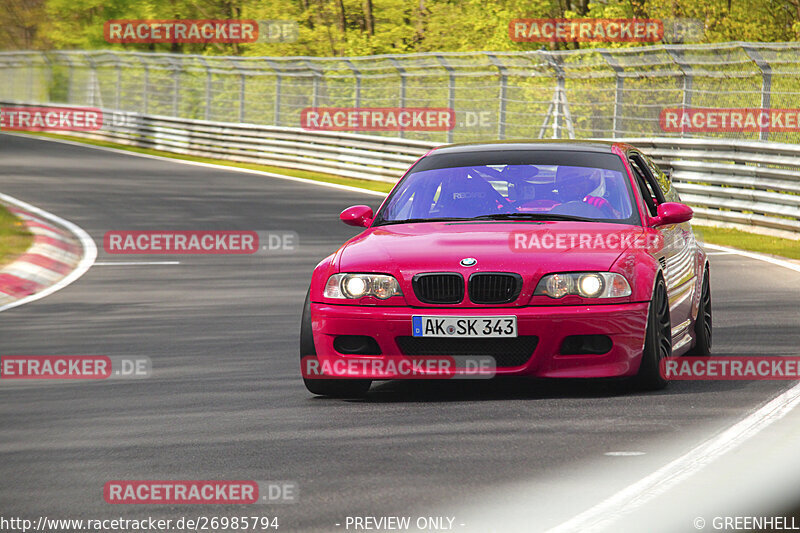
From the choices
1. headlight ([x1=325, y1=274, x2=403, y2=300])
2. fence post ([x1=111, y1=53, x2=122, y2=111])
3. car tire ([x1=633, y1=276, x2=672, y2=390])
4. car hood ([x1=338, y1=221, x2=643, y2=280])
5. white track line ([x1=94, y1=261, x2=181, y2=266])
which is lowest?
fence post ([x1=111, y1=53, x2=122, y2=111])

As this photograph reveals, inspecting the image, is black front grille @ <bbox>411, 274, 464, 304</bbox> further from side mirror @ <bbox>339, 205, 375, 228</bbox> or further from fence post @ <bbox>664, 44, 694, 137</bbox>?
fence post @ <bbox>664, 44, 694, 137</bbox>

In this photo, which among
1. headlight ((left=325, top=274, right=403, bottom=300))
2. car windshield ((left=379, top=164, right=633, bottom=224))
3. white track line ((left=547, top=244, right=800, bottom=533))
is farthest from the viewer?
car windshield ((left=379, top=164, right=633, bottom=224))

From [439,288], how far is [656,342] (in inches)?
48.1

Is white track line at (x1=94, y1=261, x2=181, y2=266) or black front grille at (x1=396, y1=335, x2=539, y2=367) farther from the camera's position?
white track line at (x1=94, y1=261, x2=181, y2=266)

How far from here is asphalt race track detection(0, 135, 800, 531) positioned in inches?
227

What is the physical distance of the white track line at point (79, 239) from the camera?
535 inches

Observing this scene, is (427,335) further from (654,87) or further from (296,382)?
(654,87)

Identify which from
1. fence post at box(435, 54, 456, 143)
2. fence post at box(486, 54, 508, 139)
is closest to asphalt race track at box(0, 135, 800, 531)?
fence post at box(486, 54, 508, 139)

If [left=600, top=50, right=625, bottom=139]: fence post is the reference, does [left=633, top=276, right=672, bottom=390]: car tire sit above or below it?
above

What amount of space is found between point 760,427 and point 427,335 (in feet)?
5.85

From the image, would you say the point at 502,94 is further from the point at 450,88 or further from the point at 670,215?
the point at 670,215

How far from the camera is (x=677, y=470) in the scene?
5.89 metres

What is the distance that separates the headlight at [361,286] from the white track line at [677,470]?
1.95m

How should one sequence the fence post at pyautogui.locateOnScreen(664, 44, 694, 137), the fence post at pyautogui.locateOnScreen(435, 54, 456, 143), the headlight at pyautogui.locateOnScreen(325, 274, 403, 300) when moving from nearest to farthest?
1. the headlight at pyautogui.locateOnScreen(325, 274, 403, 300)
2. the fence post at pyautogui.locateOnScreen(664, 44, 694, 137)
3. the fence post at pyautogui.locateOnScreen(435, 54, 456, 143)
